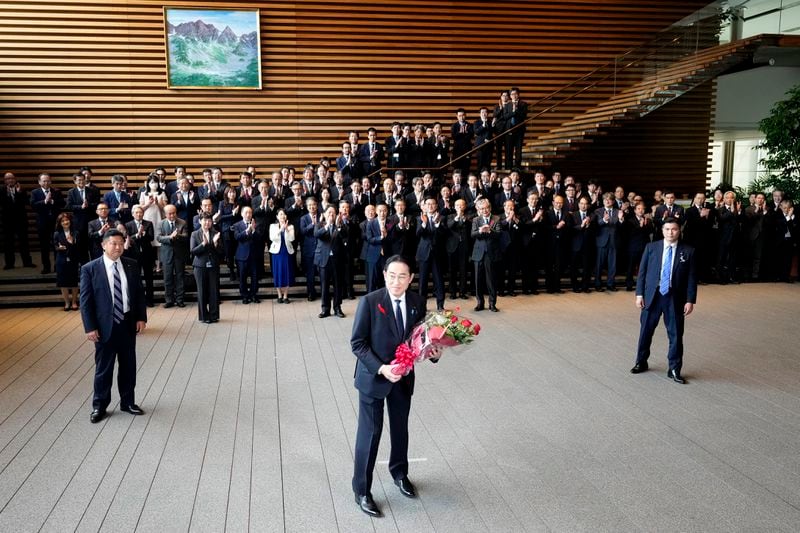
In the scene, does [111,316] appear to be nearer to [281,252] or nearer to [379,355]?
[379,355]

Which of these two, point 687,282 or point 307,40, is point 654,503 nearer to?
point 687,282

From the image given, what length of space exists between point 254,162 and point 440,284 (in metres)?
6.21

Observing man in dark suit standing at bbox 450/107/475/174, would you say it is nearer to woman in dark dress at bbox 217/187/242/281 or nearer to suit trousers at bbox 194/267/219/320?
woman in dark dress at bbox 217/187/242/281

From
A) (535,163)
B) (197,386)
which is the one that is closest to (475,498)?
(197,386)

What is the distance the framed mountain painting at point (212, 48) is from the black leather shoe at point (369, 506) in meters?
11.5

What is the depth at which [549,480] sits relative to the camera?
161 inches

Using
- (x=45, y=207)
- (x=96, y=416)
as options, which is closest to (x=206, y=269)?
(x=96, y=416)

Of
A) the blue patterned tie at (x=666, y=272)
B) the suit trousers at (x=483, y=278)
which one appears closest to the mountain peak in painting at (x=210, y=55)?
the suit trousers at (x=483, y=278)

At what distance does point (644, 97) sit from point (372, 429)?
11.7m

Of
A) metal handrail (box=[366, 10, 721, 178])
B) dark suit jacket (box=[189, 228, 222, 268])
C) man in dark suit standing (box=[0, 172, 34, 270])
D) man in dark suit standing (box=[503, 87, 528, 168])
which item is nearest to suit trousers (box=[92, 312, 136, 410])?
dark suit jacket (box=[189, 228, 222, 268])

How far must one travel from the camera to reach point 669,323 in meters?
6.09

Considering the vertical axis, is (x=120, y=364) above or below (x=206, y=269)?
below

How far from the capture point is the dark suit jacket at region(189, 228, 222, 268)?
8.73 metres

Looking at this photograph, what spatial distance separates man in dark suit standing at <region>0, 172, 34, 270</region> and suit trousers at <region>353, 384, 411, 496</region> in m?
10.0
